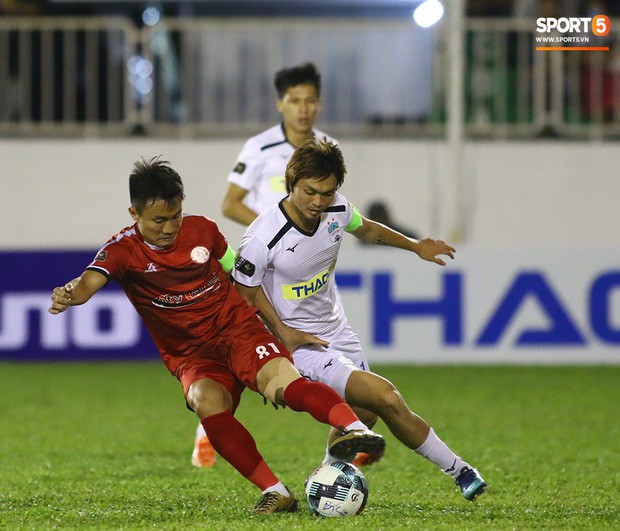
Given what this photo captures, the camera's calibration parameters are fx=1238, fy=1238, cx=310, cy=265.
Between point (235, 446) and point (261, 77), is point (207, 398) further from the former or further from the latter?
point (261, 77)

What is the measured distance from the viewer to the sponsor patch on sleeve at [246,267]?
214 inches

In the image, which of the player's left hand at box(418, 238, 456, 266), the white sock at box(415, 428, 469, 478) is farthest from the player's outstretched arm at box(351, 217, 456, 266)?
the white sock at box(415, 428, 469, 478)

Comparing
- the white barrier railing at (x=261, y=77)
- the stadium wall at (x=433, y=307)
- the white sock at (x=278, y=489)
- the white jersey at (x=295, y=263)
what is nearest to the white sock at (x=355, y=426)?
the white sock at (x=278, y=489)

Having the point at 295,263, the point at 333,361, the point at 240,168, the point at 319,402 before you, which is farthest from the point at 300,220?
the point at 240,168

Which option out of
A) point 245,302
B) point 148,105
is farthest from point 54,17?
point 245,302

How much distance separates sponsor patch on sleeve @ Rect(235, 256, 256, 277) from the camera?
543 cm

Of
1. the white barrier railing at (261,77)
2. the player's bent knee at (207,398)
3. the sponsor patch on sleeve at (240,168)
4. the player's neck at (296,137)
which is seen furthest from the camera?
the white barrier railing at (261,77)

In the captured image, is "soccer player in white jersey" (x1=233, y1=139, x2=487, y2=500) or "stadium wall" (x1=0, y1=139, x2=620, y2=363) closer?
"soccer player in white jersey" (x1=233, y1=139, x2=487, y2=500)

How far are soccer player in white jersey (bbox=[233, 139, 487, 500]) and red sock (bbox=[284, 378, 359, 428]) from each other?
22 centimetres

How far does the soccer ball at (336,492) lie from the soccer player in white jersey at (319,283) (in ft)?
0.98

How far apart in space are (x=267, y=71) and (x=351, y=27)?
1.01 meters

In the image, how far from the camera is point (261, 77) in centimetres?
1325

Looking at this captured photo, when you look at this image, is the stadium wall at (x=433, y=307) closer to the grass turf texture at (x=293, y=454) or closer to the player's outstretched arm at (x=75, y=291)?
the grass turf texture at (x=293, y=454)

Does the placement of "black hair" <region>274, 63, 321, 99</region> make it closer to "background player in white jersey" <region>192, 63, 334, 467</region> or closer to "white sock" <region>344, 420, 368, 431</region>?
"background player in white jersey" <region>192, 63, 334, 467</region>
